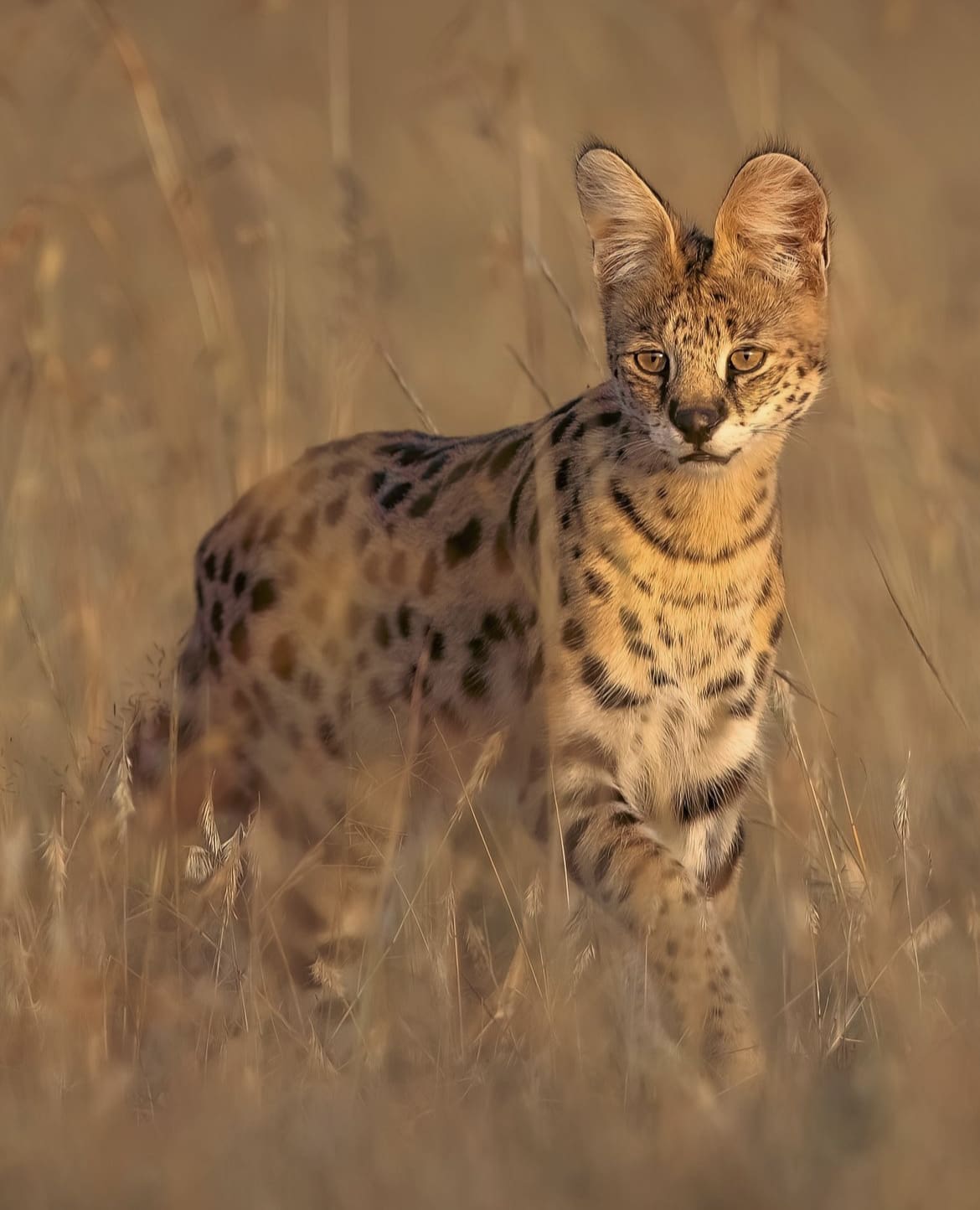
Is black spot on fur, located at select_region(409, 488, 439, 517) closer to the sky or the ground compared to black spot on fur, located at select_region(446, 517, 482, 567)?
closer to the sky

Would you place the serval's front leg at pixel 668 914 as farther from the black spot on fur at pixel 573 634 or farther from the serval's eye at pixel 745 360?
the serval's eye at pixel 745 360

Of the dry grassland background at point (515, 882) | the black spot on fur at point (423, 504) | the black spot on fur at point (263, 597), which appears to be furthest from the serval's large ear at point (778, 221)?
the black spot on fur at point (263, 597)

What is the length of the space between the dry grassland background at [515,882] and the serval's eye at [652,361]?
0.19 metres

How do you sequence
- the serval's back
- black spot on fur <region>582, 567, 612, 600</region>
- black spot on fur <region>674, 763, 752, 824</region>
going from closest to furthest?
the serval's back → black spot on fur <region>582, 567, 612, 600</region> → black spot on fur <region>674, 763, 752, 824</region>

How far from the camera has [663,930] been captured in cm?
310

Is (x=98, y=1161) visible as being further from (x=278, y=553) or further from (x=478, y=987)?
(x=278, y=553)

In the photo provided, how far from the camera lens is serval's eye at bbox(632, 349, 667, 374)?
10.9ft

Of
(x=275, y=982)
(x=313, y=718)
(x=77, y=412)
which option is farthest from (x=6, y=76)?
(x=275, y=982)

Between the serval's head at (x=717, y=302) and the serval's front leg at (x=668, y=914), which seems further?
the serval's head at (x=717, y=302)

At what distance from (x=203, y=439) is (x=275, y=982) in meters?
2.19

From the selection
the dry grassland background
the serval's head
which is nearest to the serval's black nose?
the serval's head

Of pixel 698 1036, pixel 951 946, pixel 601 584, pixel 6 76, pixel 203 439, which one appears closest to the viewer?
pixel 698 1036

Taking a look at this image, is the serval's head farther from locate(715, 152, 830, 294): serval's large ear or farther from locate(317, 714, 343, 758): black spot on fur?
locate(317, 714, 343, 758): black spot on fur

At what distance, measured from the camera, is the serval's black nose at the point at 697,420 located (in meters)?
3.17
